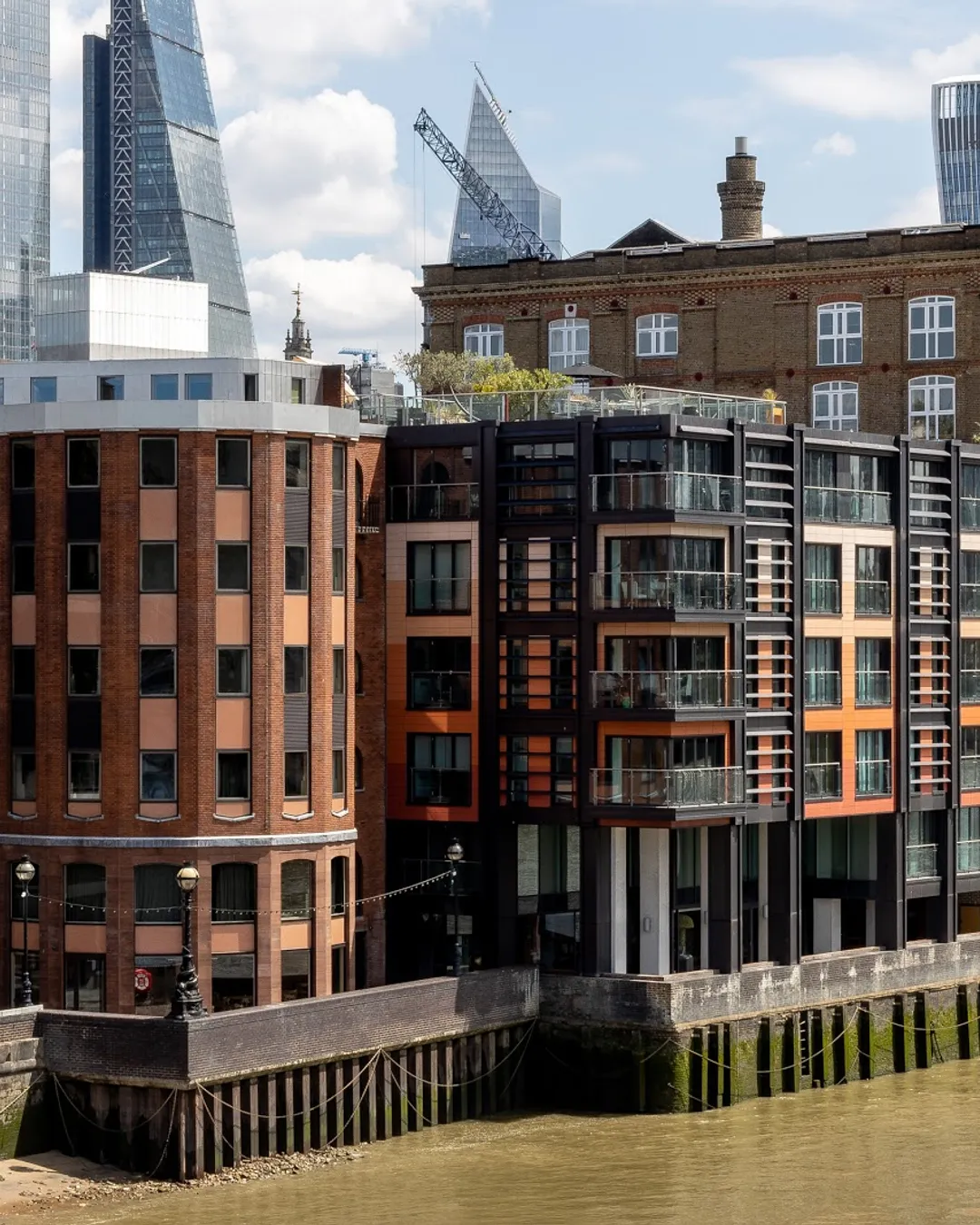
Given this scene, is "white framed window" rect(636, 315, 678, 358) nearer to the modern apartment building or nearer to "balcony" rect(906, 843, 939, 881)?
the modern apartment building

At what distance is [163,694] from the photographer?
61.0 meters

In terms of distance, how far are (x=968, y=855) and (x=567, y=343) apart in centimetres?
3171

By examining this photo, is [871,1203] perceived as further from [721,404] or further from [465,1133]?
[721,404]

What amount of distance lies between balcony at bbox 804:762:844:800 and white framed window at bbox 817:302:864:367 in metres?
28.4

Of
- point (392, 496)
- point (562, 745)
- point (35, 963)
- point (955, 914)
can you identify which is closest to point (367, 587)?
point (392, 496)

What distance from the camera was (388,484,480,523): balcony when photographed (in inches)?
2616

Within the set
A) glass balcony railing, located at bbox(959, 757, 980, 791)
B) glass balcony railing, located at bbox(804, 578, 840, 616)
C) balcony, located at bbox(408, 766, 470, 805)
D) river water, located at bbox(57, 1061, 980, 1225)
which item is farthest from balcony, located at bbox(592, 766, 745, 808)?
glass balcony railing, located at bbox(959, 757, 980, 791)

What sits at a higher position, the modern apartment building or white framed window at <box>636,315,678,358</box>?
white framed window at <box>636,315,678,358</box>

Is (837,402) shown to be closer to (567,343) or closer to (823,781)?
(567,343)

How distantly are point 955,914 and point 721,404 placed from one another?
1699 cm

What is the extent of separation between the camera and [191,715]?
60844 millimetres

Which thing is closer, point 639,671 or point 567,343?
point 639,671

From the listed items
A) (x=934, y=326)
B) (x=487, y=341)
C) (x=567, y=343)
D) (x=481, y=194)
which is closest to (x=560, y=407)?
(x=934, y=326)

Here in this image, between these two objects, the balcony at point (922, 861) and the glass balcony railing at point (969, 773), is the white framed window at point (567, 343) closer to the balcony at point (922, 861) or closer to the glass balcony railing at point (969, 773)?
the glass balcony railing at point (969, 773)
